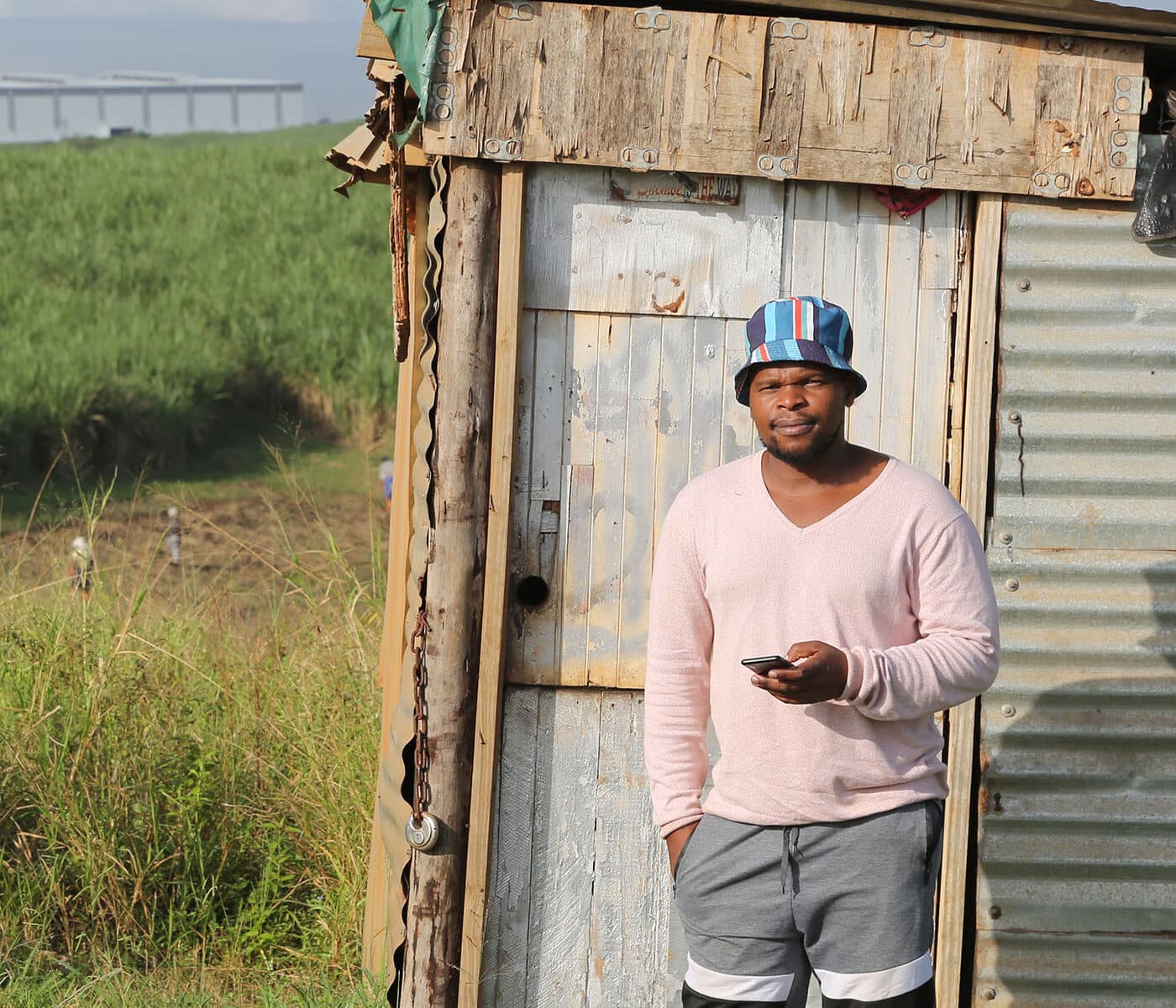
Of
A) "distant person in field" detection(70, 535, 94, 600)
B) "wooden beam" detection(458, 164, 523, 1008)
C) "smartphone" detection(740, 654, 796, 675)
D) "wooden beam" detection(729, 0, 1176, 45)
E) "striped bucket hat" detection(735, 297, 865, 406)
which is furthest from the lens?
"distant person in field" detection(70, 535, 94, 600)

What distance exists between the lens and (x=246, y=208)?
27156 millimetres

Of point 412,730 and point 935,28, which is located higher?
point 935,28

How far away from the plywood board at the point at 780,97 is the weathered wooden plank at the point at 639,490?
0.51m

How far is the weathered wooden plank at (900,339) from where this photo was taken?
386 centimetres

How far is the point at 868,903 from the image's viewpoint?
270cm

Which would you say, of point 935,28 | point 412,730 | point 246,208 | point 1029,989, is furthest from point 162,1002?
point 246,208

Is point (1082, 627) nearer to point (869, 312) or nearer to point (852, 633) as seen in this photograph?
point (869, 312)

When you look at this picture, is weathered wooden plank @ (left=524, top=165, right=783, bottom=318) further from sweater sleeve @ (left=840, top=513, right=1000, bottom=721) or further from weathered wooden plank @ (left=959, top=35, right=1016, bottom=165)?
sweater sleeve @ (left=840, top=513, right=1000, bottom=721)

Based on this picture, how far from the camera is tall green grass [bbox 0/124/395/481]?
56.1ft

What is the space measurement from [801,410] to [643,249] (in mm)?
1182

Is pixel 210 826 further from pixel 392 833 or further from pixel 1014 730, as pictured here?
pixel 1014 730

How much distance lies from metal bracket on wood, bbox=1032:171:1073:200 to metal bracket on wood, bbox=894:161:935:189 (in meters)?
0.30

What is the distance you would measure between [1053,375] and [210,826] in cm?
358

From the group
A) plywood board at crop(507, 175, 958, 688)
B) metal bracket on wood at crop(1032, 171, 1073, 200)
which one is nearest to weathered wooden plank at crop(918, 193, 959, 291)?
plywood board at crop(507, 175, 958, 688)
